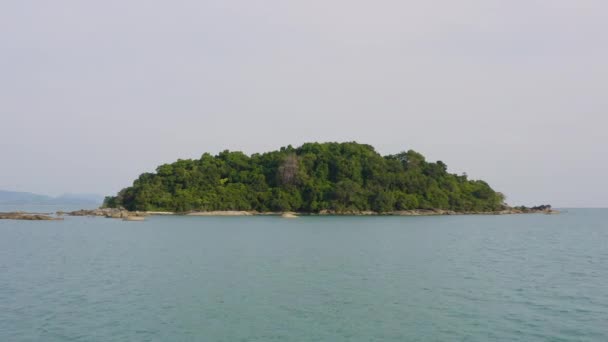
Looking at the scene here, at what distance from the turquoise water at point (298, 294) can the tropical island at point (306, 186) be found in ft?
218

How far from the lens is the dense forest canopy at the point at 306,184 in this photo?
105m

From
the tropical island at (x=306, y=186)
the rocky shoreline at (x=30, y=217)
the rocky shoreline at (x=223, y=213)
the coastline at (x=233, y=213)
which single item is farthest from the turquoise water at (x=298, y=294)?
the tropical island at (x=306, y=186)

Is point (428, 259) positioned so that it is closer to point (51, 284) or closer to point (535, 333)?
point (535, 333)

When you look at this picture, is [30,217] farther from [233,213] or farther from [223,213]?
[233,213]

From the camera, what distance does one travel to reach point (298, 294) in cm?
2073

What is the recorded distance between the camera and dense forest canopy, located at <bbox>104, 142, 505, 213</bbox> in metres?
105

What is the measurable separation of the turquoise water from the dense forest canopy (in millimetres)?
66677

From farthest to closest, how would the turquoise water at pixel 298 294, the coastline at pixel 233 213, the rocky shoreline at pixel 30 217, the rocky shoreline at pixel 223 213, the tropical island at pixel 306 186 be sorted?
the tropical island at pixel 306 186, the coastline at pixel 233 213, the rocky shoreline at pixel 223 213, the rocky shoreline at pixel 30 217, the turquoise water at pixel 298 294

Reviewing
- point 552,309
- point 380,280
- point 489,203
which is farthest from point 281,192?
point 552,309

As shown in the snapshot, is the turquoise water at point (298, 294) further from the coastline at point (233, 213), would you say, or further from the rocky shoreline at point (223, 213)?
the coastline at point (233, 213)

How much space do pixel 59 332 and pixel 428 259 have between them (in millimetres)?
23707

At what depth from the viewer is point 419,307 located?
18.6 meters

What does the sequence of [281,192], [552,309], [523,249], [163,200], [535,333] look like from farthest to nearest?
[281,192] → [163,200] → [523,249] → [552,309] → [535,333]

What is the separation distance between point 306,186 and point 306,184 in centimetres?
44
